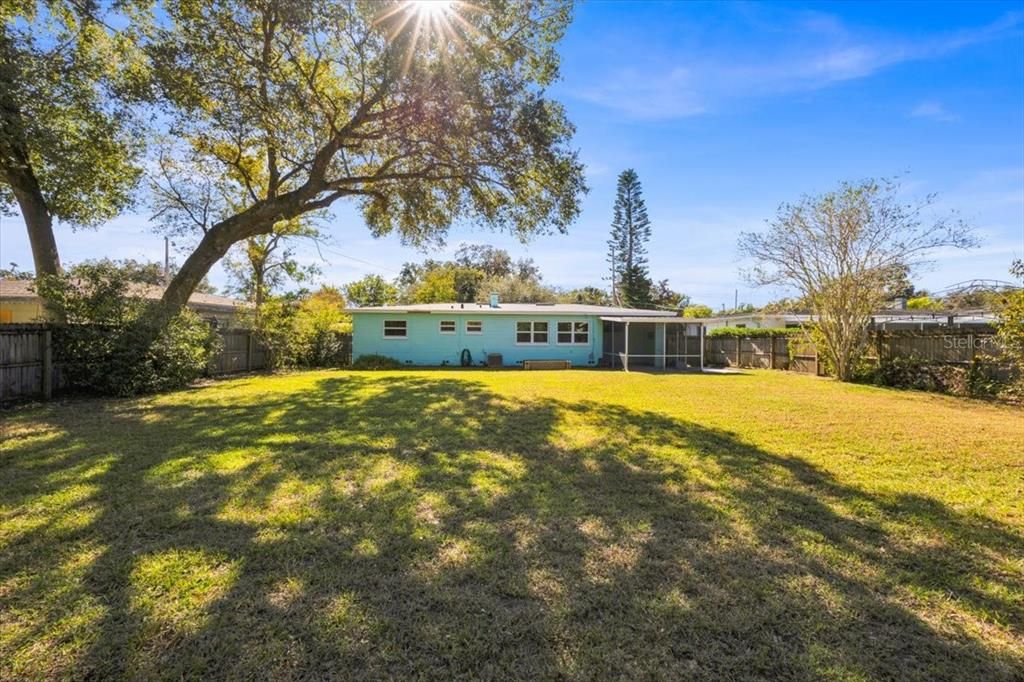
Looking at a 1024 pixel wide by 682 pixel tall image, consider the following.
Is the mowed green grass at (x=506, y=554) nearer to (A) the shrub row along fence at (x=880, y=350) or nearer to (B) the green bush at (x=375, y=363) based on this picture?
(A) the shrub row along fence at (x=880, y=350)

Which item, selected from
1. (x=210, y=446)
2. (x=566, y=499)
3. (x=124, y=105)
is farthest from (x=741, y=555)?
(x=124, y=105)

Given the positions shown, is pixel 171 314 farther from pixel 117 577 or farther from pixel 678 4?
pixel 678 4

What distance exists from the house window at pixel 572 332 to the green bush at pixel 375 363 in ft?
22.9

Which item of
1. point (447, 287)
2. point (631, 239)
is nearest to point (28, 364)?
point (447, 287)

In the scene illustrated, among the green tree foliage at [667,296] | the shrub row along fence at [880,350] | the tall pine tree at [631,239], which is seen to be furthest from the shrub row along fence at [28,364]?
the green tree foliage at [667,296]

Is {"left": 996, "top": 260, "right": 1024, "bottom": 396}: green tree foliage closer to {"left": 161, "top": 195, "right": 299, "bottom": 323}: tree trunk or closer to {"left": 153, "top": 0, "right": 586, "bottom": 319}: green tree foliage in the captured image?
{"left": 153, "top": 0, "right": 586, "bottom": 319}: green tree foliage

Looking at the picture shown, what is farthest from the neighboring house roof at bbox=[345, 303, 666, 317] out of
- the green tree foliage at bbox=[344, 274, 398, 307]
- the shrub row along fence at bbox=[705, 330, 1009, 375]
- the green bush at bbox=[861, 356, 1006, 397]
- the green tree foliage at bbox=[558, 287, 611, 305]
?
the green tree foliage at bbox=[558, 287, 611, 305]

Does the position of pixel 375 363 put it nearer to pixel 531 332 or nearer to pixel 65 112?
pixel 531 332

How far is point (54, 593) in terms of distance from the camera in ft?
8.66

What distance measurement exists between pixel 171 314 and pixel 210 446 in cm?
729

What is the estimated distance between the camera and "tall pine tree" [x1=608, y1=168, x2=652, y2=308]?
4038 centimetres

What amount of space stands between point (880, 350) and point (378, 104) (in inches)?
626

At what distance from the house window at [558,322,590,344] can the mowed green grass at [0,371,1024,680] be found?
1422 cm

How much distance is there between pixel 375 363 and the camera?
63.2 ft
